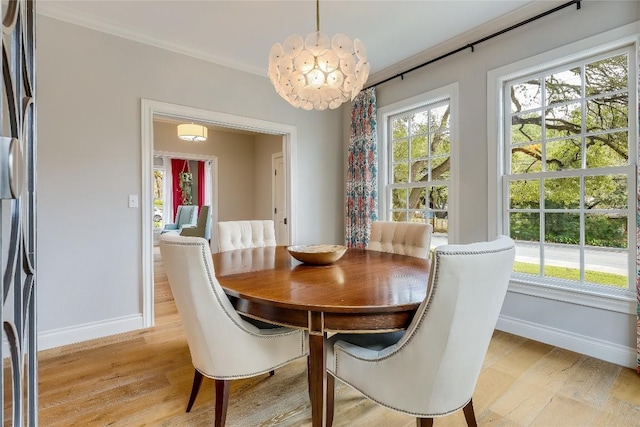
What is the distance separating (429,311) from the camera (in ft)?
3.62

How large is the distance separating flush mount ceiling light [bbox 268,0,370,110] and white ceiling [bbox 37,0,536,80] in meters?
0.73

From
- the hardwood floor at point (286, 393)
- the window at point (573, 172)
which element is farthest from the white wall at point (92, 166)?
the window at point (573, 172)

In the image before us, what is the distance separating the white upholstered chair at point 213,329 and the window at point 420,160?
2.30 metres

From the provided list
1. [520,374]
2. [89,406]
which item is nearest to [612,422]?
[520,374]

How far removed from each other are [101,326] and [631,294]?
12.8 ft

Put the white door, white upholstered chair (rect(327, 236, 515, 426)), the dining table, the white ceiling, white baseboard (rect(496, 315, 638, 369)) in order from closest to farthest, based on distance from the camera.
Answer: white upholstered chair (rect(327, 236, 515, 426))
the dining table
white baseboard (rect(496, 315, 638, 369))
the white ceiling
the white door

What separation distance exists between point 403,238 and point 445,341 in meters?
1.44

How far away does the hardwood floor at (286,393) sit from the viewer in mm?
1648

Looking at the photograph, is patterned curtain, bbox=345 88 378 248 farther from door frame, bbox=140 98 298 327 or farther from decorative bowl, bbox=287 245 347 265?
decorative bowl, bbox=287 245 347 265

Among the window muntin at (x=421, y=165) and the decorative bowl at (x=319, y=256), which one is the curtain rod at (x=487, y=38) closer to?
the window muntin at (x=421, y=165)

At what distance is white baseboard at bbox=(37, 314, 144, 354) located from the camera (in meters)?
2.50

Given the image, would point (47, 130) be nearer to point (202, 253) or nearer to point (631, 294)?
point (202, 253)

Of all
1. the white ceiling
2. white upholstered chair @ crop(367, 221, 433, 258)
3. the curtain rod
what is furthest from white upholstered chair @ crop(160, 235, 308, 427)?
the curtain rod

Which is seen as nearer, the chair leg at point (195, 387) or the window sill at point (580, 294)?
the chair leg at point (195, 387)
